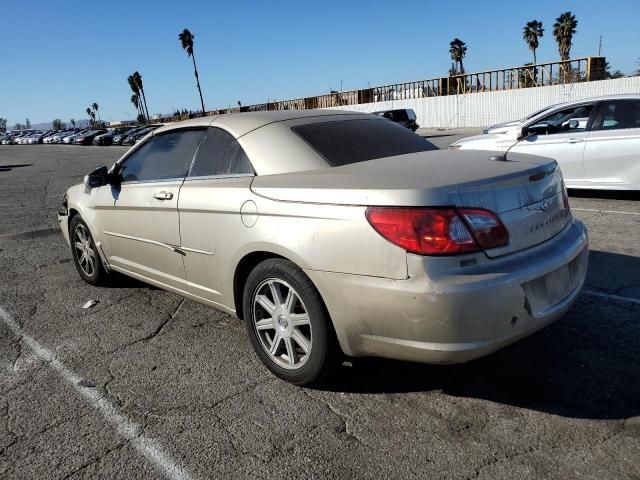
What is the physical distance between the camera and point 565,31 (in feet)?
158

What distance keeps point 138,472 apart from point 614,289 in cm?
372

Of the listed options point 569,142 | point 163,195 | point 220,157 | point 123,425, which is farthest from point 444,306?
Result: point 569,142

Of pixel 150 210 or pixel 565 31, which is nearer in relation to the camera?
pixel 150 210

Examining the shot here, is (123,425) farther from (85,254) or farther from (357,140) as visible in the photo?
(85,254)

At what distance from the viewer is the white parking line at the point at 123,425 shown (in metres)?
2.42

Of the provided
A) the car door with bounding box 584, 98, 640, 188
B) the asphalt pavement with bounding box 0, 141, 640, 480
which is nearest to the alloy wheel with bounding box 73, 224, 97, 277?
the asphalt pavement with bounding box 0, 141, 640, 480

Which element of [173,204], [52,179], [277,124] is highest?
[277,124]

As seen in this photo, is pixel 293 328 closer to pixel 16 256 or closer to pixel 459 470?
pixel 459 470

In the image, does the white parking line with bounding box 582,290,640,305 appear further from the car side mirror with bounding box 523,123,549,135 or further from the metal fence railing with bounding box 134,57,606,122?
the metal fence railing with bounding box 134,57,606,122

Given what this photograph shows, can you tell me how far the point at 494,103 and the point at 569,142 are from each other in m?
23.8

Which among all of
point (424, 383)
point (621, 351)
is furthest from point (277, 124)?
point (621, 351)

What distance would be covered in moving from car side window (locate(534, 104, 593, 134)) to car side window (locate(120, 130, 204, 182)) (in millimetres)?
6199

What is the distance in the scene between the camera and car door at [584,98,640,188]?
727 centimetres

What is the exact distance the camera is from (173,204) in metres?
3.70
